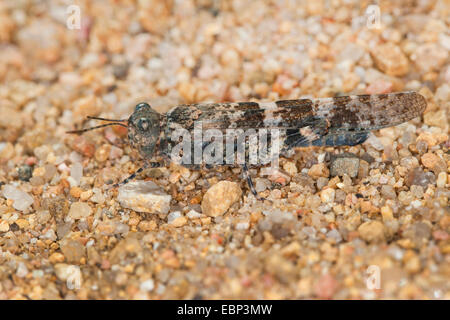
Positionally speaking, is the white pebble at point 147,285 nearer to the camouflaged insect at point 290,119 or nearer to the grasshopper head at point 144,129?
the camouflaged insect at point 290,119

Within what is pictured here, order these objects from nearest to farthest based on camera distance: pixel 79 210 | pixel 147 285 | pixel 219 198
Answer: pixel 147 285 < pixel 219 198 < pixel 79 210

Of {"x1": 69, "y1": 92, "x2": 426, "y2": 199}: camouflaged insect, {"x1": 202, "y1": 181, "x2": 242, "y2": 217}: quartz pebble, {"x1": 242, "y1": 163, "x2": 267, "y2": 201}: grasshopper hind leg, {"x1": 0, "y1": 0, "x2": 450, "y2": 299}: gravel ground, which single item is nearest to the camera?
{"x1": 0, "y1": 0, "x2": 450, "y2": 299}: gravel ground

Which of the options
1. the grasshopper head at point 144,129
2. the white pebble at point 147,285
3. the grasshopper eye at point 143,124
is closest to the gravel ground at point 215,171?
the white pebble at point 147,285

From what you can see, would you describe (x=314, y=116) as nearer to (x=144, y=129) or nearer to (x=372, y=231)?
(x=372, y=231)

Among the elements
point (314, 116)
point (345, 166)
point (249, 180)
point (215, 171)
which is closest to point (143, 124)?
point (215, 171)

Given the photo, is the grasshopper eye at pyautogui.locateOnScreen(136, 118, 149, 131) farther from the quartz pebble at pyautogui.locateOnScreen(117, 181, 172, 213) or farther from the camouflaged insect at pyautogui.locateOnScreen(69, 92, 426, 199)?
the quartz pebble at pyautogui.locateOnScreen(117, 181, 172, 213)

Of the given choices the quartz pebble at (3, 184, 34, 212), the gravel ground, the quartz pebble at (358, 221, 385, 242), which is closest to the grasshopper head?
the gravel ground

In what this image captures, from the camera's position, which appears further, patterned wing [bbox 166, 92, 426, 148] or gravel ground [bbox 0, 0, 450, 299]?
patterned wing [bbox 166, 92, 426, 148]
